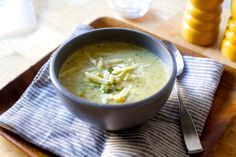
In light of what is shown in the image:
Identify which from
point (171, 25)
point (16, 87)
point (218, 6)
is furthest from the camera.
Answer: point (171, 25)

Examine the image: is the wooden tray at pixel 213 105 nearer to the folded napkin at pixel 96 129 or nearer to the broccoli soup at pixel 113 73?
the folded napkin at pixel 96 129

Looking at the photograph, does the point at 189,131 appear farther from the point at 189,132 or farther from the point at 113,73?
the point at 113,73

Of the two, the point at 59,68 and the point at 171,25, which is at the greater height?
the point at 59,68

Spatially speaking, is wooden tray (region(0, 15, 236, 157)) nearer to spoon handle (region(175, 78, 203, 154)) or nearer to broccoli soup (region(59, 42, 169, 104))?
spoon handle (region(175, 78, 203, 154))

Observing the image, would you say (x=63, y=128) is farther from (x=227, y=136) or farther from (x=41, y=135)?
(x=227, y=136)

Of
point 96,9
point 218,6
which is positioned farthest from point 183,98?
point 96,9

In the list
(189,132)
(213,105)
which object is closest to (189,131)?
(189,132)
